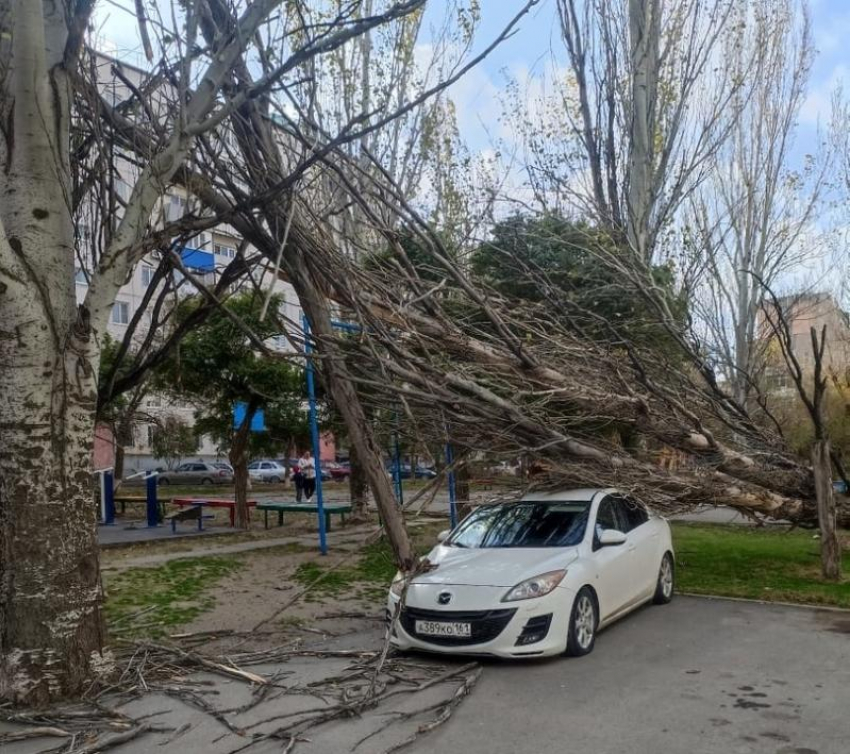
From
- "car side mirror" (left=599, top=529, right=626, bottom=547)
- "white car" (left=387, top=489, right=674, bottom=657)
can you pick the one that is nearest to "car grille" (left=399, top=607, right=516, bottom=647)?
"white car" (left=387, top=489, right=674, bottom=657)

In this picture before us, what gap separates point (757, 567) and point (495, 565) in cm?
649

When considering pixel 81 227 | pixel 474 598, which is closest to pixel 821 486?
pixel 474 598

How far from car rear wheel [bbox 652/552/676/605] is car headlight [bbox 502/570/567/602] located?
2.85m

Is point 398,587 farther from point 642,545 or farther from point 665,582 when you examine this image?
point 665,582

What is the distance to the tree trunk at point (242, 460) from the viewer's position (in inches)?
714

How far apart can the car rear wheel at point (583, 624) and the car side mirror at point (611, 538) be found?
0.61 m

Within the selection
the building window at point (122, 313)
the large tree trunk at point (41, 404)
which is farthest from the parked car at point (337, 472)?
the large tree trunk at point (41, 404)

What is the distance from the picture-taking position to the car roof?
874 cm

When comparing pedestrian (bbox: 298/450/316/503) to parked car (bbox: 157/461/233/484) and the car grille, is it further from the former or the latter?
the car grille

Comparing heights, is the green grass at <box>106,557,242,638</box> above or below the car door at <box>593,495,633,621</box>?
below

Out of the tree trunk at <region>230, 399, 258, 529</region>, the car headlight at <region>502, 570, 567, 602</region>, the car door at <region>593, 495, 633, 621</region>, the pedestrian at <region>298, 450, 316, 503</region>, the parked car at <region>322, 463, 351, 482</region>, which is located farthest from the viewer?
the parked car at <region>322, 463, 351, 482</region>

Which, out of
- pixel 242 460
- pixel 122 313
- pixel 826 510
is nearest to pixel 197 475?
pixel 122 313

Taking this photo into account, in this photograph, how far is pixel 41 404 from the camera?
6188mm

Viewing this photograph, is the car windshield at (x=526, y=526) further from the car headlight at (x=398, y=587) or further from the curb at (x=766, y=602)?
the curb at (x=766, y=602)
